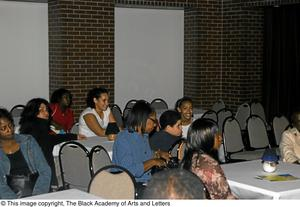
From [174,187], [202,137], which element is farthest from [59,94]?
[174,187]

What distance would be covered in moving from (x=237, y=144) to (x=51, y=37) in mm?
3558

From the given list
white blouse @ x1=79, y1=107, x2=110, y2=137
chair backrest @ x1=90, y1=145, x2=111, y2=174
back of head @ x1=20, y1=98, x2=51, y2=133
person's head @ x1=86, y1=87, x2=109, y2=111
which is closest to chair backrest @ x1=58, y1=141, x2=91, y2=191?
chair backrest @ x1=90, y1=145, x2=111, y2=174

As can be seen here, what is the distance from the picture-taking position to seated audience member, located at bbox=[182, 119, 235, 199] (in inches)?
149

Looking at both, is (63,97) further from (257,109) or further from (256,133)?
(257,109)

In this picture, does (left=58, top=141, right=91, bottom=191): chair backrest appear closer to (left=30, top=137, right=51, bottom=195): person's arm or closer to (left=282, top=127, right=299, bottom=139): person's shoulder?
(left=30, top=137, right=51, bottom=195): person's arm

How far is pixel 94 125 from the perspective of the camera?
656 cm

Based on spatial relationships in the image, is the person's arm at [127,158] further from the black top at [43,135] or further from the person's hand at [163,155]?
the black top at [43,135]

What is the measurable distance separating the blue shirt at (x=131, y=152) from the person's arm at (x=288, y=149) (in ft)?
5.10

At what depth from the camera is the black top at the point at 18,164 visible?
441 centimetres

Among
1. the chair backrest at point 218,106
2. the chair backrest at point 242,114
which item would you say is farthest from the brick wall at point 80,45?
the chair backrest at point 242,114

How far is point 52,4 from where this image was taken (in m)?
8.74

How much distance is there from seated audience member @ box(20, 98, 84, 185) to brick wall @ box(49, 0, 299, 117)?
3338 mm

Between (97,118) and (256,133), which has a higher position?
(97,118)

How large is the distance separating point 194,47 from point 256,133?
329 centimetres
